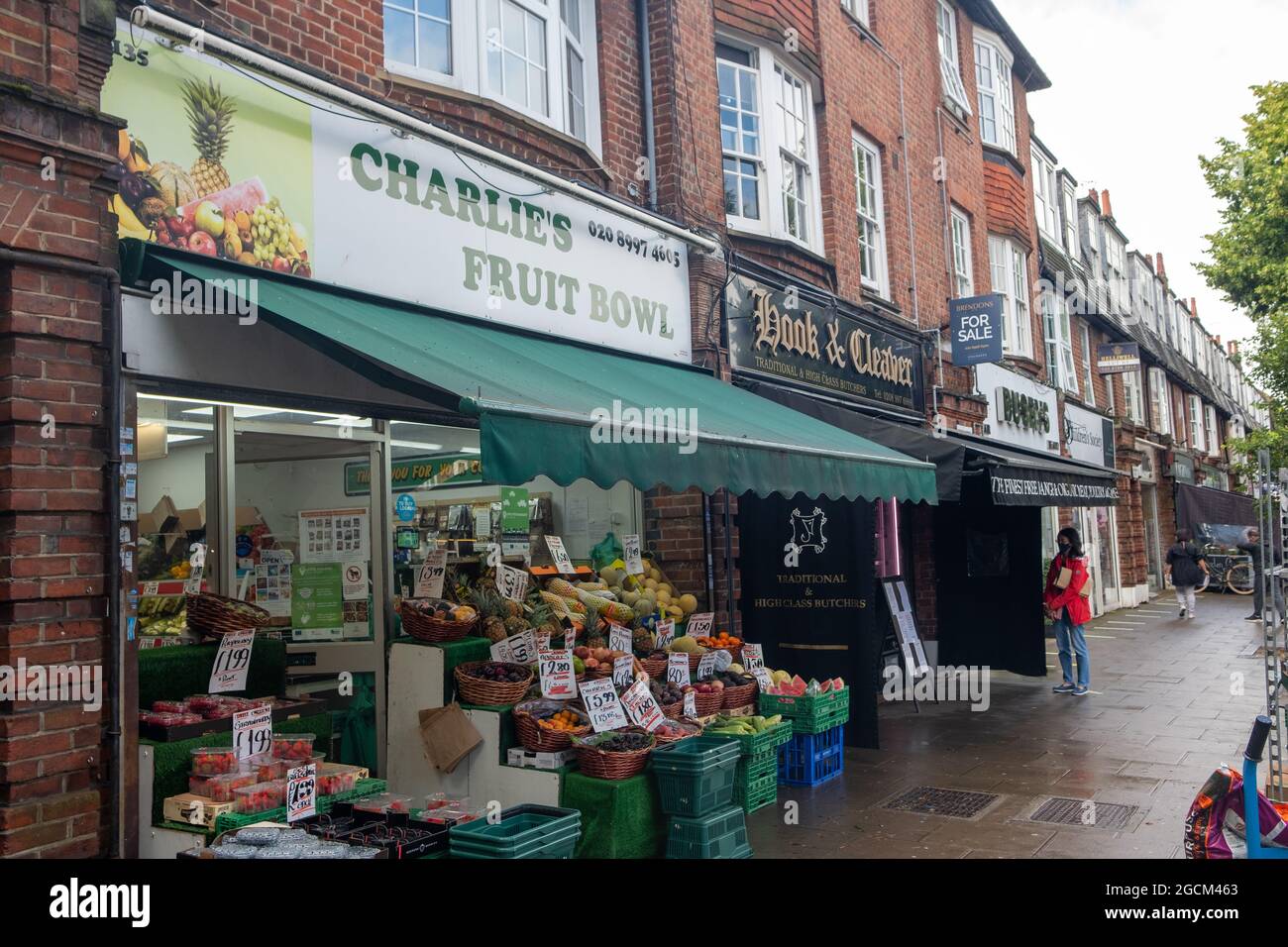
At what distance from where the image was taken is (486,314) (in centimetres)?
728

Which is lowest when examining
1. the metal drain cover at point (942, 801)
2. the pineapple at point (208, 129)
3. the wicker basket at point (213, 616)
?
the metal drain cover at point (942, 801)

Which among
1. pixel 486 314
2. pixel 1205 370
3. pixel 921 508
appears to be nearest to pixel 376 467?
pixel 486 314

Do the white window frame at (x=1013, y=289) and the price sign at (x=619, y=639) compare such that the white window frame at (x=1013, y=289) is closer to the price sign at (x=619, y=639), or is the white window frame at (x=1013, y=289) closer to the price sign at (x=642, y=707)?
the price sign at (x=619, y=639)

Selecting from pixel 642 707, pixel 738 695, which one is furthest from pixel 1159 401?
pixel 642 707

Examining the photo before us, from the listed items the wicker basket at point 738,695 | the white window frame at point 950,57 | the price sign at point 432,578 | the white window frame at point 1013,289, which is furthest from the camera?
the white window frame at point 1013,289

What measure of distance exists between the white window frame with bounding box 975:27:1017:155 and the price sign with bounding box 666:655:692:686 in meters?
14.5

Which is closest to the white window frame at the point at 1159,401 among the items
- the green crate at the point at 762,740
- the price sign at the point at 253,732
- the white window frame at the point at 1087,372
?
the white window frame at the point at 1087,372

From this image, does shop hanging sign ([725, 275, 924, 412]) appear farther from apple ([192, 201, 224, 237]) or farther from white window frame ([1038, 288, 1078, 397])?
white window frame ([1038, 288, 1078, 397])

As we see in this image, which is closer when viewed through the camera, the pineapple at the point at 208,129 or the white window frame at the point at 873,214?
the pineapple at the point at 208,129

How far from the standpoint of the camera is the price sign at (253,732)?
16.8 feet

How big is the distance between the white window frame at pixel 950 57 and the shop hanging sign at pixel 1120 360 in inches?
360

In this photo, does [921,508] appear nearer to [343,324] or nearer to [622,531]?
[622,531]

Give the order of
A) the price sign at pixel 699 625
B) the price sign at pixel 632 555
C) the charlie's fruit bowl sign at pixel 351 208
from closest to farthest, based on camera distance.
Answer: the charlie's fruit bowl sign at pixel 351 208
the price sign at pixel 699 625
the price sign at pixel 632 555
